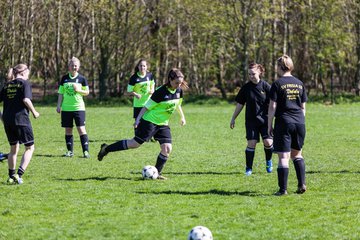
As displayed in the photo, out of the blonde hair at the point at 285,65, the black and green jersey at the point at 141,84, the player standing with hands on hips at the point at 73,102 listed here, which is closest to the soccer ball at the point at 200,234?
the blonde hair at the point at 285,65

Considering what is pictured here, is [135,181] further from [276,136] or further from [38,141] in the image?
[38,141]

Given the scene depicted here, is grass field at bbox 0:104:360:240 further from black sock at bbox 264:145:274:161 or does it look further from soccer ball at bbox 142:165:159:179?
black sock at bbox 264:145:274:161

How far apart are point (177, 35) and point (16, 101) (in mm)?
29222

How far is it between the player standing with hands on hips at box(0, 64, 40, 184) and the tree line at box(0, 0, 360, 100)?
26175mm

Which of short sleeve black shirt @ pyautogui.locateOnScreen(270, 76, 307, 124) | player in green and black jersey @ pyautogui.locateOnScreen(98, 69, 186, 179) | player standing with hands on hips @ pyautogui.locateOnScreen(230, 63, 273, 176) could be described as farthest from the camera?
player standing with hands on hips @ pyautogui.locateOnScreen(230, 63, 273, 176)

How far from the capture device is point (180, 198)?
911 centimetres

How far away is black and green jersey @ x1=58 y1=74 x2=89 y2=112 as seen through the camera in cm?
1385

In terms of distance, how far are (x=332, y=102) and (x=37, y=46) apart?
16.6m

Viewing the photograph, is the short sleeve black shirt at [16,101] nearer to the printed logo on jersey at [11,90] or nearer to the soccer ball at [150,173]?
the printed logo on jersey at [11,90]

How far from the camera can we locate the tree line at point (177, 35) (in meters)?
36.4

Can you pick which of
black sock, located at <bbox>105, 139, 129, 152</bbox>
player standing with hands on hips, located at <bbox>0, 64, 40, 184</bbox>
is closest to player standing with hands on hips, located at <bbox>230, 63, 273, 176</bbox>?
black sock, located at <bbox>105, 139, 129, 152</bbox>

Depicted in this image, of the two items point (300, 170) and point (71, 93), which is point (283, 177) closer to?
point (300, 170)

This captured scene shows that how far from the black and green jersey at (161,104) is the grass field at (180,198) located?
1.00 meters

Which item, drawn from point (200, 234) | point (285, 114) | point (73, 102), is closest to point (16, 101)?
point (73, 102)
